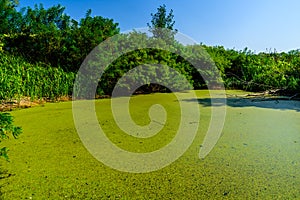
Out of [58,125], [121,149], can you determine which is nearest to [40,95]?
[58,125]

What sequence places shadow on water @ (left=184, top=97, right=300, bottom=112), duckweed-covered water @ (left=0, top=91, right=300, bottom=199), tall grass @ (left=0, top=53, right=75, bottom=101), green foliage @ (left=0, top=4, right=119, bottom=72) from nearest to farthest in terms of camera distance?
duckweed-covered water @ (left=0, top=91, right=300, bottom=199), shadow on water @ (left=184, top=97, right=300, bottom=112), tall grass @ (left=0, top=53, right=75, bottom=101), green foliage @ (left=0, top=4, right=119, bottom=72)

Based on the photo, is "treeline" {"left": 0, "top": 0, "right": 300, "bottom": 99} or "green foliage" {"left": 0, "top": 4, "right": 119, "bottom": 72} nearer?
"treeline" {"left": 0, "top": 0, "right": 300, "bottom": 99}

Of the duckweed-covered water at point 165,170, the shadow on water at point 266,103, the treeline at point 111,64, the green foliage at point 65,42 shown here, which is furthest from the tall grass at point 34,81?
the shadow on water at point 266,103

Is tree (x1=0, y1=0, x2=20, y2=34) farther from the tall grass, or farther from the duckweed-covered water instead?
the duckweed-covered water

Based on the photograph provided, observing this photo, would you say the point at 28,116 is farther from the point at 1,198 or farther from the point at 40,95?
the point at 1,198

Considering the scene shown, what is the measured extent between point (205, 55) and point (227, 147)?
6.75 metres

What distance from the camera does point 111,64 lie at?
6609 mm

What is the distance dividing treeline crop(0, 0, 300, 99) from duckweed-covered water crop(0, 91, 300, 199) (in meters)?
2.54

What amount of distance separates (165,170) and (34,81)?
14.2 feet

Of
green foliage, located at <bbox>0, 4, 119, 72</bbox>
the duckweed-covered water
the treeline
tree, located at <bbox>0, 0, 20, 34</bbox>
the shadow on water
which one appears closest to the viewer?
the duckweed-covered water

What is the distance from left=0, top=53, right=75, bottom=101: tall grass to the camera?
4.62 m

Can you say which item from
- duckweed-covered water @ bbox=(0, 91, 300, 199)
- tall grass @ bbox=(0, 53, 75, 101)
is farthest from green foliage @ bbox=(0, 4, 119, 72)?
duckweed-covered water @ bbox=(0, 91, 300, 199)

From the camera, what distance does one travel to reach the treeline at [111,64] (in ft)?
16.1

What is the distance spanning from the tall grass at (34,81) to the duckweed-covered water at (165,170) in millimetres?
2368
